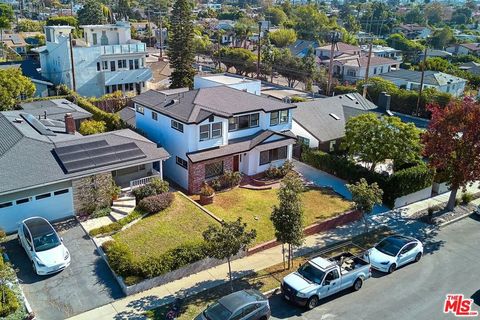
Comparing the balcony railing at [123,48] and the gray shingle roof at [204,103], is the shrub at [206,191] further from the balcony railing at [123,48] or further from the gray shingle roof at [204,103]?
the balcony railing at [123,48]

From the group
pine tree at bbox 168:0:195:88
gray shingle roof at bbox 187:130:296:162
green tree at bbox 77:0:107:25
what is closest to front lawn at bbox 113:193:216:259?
gray shingle roof at bbox 187:130:296:162

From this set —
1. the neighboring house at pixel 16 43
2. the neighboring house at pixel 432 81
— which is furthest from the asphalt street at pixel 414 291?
the neighboring house at pixel 16 43

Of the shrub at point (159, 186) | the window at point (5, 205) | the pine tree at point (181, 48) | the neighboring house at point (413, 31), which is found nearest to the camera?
the window at point (5, 205)

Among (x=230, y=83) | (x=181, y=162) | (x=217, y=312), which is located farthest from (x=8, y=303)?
(x=230, y=83)

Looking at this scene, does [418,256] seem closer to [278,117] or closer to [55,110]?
[278,117]

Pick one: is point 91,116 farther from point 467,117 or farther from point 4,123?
point 467,117

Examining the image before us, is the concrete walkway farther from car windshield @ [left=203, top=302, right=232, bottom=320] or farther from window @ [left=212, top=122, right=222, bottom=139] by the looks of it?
window @ [left=212, top=122, right=222, bottom=139]

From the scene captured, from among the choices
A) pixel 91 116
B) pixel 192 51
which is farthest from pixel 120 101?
pixel 192 51
